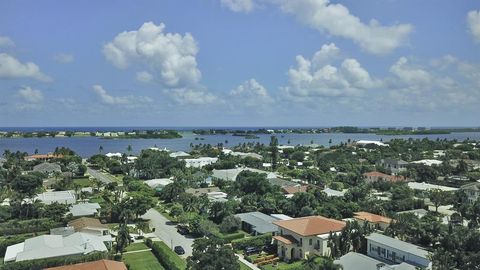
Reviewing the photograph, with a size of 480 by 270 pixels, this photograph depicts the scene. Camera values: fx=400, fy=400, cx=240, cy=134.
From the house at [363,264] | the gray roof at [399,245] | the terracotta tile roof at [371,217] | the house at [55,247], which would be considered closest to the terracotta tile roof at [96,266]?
the house at [55,247]

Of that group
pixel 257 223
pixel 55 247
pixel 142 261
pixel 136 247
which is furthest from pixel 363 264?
pixel 55 247

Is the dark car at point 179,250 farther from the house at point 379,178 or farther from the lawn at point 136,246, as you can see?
the house at point 379,178

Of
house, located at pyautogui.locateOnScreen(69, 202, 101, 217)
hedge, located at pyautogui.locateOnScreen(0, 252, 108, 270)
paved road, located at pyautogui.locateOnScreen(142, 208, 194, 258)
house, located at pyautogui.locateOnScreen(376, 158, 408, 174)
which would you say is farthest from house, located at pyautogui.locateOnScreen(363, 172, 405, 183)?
hedge, located at pyautogui.locateOnScreen(0, 252, 108, 270)

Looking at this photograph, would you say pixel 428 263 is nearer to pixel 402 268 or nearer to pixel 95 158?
pixel 402 268

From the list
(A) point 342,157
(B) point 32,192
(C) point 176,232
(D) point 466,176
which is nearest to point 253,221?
(C) point 176,232

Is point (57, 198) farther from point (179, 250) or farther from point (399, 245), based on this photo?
point (399, 245)

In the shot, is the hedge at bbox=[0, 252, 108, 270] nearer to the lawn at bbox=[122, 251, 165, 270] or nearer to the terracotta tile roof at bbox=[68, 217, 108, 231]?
the lawn at bbox=[122, 251, 165, 270]
